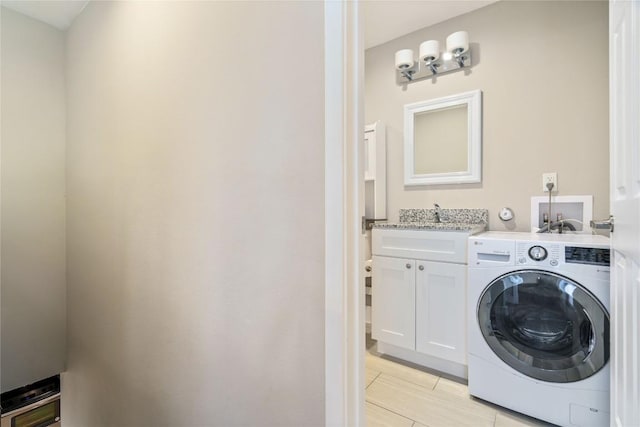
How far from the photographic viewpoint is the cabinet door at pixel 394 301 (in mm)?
1929

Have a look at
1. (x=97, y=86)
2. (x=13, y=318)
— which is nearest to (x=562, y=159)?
(x=97, y=86)

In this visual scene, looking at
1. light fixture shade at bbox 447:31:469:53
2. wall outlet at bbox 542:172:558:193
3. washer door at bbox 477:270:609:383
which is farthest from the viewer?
light fixture shade at bbox 447:31:469:53

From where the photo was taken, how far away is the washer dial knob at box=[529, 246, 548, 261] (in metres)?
1.38

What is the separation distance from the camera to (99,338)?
1652 mm

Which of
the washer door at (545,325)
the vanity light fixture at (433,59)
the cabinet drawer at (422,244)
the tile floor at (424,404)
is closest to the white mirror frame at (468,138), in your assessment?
the vanity light fixture at (433,59)

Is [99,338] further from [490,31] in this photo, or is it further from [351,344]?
[490,31]

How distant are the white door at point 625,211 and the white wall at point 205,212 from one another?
2.82 feet

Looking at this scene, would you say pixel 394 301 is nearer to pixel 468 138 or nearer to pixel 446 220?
pixel 446 220

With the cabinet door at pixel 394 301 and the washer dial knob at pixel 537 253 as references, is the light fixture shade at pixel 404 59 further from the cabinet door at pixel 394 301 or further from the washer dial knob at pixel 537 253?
the washer dial knob at pixel 537 253

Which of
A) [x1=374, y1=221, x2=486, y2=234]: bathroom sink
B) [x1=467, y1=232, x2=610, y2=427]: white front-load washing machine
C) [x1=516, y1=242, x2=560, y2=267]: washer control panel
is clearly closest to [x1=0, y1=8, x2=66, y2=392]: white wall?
[x1=374, y1=221, x2=486, y2=234]: bathroom sink

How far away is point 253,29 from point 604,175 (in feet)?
6.89

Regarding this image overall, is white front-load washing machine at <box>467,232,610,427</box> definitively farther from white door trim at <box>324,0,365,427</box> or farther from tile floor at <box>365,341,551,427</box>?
white door trim at <box>324,0,365,427</box>

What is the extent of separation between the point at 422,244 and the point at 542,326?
0.74m

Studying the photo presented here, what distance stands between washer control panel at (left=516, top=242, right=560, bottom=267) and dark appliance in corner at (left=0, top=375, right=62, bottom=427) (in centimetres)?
310
